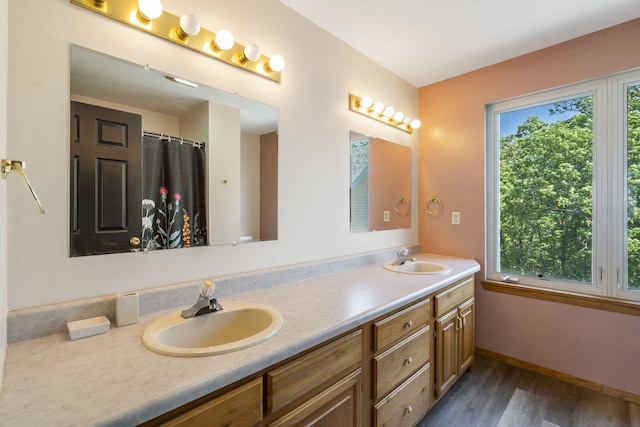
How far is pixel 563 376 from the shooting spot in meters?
2.03

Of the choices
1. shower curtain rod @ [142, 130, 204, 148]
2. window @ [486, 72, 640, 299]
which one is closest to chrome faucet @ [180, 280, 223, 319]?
shower curtain rod @ [142, 130, 204, 148]

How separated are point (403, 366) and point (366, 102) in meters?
1.70

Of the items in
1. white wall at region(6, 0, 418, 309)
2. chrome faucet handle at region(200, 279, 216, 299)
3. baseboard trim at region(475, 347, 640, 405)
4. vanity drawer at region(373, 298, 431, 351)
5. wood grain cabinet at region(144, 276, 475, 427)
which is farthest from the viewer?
baseboard trim at region(475, 347, 640, 405)

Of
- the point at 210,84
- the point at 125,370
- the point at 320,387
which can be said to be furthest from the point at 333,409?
the point at 210,84

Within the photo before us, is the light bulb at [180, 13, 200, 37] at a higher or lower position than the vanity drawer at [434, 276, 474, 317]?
higher

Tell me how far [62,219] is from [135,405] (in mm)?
722

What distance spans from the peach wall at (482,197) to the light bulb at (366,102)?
2.76 ft

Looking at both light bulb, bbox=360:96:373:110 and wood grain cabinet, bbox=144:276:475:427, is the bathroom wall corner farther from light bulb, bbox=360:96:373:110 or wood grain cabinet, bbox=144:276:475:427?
light bulb, bbox=360:96:373:110

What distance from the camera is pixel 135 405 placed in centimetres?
61

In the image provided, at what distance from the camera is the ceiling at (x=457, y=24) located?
163cm

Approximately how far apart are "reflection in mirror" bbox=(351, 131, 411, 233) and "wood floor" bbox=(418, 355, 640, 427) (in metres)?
1.23

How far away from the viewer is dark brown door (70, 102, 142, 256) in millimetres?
1007

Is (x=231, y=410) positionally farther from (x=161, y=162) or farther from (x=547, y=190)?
(x=547, y=190)

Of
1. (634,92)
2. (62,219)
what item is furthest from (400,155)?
(62,219)
